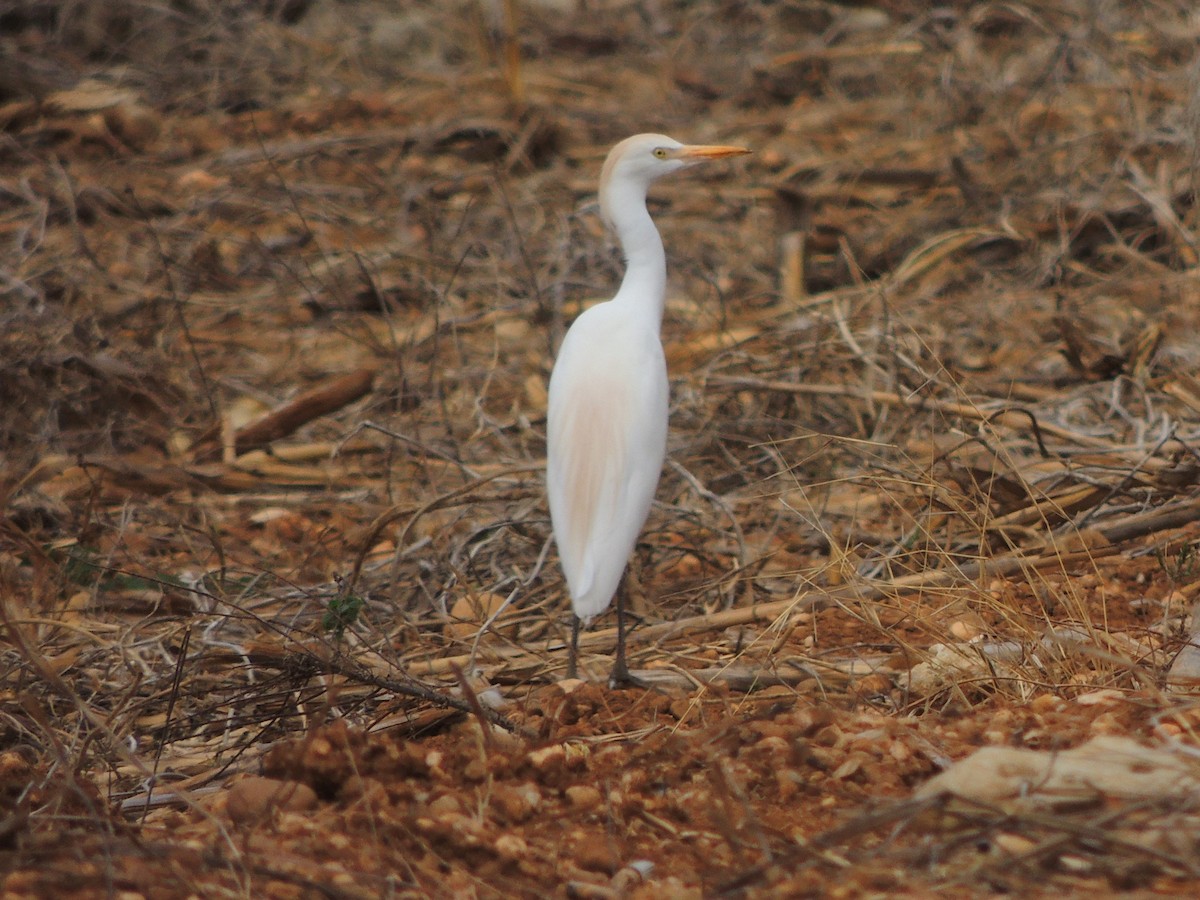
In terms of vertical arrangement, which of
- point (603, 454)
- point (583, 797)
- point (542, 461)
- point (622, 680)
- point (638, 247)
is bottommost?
point (542, 461)

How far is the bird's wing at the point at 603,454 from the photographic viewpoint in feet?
9.20

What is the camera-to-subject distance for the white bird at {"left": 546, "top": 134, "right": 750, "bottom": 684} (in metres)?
2.82

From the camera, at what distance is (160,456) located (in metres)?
4.78

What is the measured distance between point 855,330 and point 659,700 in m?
2.09

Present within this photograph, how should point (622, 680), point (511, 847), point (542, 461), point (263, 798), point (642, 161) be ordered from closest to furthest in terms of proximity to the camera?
point (511, 847) < point (263, 798) < point (622, 680) < point (642, 161) < point (542, 461)

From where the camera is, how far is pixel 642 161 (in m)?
3.28

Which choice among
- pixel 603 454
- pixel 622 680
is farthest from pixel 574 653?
pixel 603 454

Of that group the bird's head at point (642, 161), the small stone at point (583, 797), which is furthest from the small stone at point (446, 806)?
the bird's head at point (642, 161)

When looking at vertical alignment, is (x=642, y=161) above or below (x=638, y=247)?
above

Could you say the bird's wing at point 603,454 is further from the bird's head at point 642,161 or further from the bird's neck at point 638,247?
the bird's head at point 642,161

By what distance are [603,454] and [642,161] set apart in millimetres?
831

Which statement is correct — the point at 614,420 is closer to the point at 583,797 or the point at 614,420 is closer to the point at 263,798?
the point at 583,797

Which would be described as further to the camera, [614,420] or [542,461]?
[542,461]

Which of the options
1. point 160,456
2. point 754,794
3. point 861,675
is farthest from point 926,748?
point 160,456
